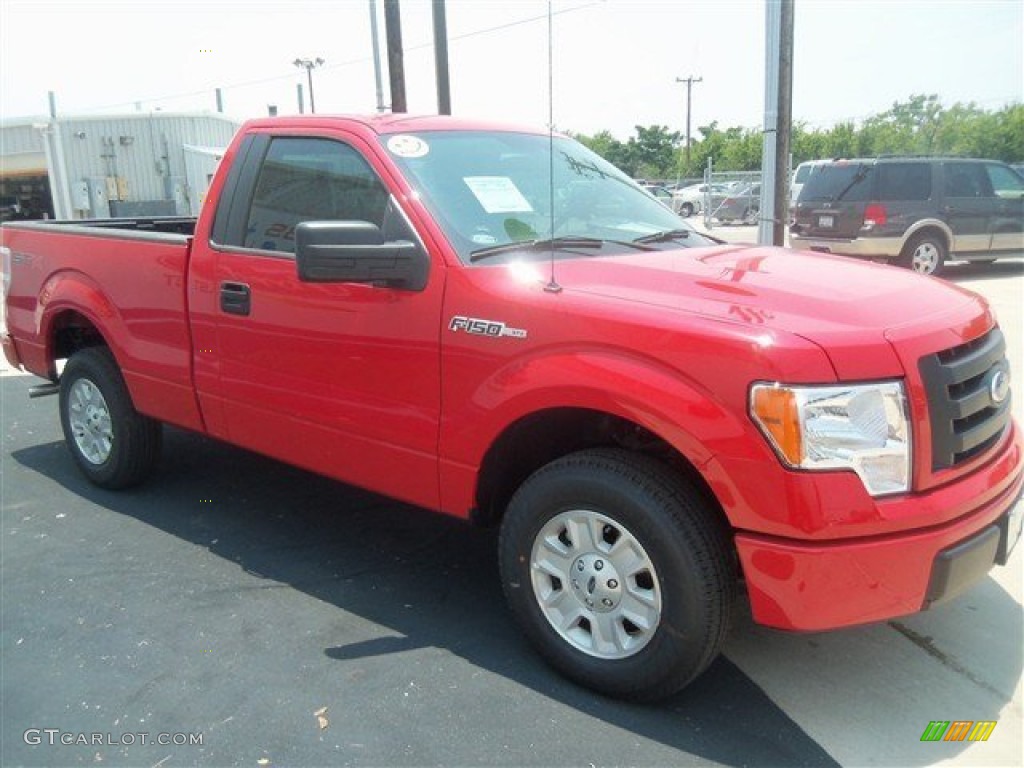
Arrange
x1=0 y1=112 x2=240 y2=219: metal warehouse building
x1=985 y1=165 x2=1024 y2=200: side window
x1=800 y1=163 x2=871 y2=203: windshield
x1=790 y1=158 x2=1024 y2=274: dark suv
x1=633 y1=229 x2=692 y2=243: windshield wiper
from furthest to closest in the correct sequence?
x1=0 y1=112 x2=240 y2=219: metal warehouse building < x1=985 y1=165 x2=1024 y2=200: side window < x1=800 y1=163 x2=871 y2=203: windshield < x1=790 y1=158 x2=1024 y2=274: dark suv < x1=633 y1=229 x2=692 y2=243: windshield wiper

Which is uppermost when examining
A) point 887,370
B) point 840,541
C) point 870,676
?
point 887,370

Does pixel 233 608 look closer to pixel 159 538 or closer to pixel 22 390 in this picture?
pixel 159 538

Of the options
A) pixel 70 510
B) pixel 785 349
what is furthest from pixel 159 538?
pixel 785 349

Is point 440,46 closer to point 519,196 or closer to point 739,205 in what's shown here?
point 519,196

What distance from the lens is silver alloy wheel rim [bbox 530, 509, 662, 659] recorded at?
2.82 metres

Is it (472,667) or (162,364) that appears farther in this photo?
A: (162,364)

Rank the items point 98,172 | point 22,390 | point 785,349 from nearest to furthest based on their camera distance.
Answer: point 785,349 < point 22,390 < point 98,172

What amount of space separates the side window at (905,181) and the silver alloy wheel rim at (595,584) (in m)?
11.7

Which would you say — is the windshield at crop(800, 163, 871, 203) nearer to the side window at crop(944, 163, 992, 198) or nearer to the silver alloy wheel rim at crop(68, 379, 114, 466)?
the side window at crop(944, 163, 992, 198)

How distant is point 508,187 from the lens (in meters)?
3.67

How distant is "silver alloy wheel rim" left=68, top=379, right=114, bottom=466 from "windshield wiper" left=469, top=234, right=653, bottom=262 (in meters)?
2.74

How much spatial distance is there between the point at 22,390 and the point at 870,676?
738 cm

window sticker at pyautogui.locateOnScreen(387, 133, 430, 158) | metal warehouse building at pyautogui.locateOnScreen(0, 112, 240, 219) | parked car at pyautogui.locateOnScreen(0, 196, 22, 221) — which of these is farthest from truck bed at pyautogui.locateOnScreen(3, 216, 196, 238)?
parked car at pyautogui.locateOnScreen(0, 196, 22, 221)

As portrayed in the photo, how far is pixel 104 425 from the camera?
4957 millimetres
